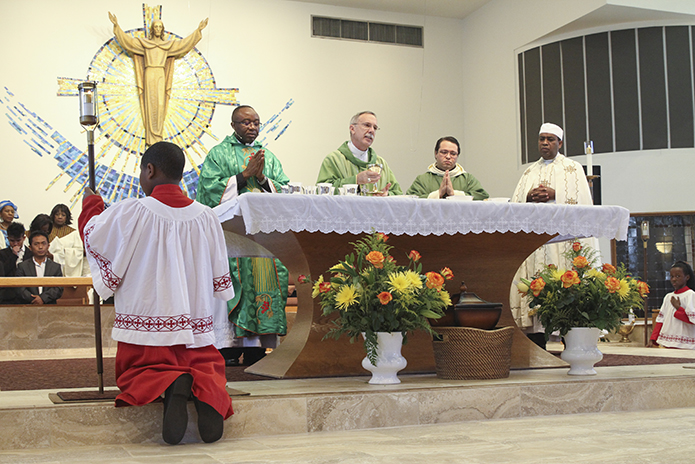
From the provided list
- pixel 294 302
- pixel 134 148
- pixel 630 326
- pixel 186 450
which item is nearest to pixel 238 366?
pixel 186 450

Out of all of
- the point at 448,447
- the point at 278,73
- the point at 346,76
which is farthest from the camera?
the point at 346,76

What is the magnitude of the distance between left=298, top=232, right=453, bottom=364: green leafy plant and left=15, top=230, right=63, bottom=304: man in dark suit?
15.6ft

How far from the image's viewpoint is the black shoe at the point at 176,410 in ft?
9.25

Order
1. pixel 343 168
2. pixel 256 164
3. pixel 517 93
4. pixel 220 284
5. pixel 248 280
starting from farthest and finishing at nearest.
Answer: pixel 517 93
pixel 343 168
pixel 248 280
pixel 256 164
pixel 220 284

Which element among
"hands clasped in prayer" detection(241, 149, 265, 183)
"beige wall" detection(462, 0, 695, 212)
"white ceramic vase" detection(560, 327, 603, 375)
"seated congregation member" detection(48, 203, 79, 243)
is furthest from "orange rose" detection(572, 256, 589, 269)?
"seated congregation member" detection(48, 203, 79, 243)

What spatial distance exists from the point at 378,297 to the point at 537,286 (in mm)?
1052

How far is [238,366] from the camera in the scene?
15.9 feet

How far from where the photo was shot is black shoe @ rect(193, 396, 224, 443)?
2893 mm

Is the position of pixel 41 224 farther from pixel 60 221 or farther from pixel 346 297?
pixel 346 297

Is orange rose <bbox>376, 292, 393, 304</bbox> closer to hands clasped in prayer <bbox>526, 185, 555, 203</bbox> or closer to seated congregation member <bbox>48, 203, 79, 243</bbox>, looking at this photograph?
hands clasped in prayer <bbox>526, 185, 555, 203</bbox>

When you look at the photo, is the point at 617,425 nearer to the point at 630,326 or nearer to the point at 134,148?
the point at 630,326

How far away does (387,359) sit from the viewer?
11.7 ft

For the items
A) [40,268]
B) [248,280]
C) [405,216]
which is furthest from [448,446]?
[40,268]

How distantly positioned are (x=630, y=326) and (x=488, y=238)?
20.3 ft
